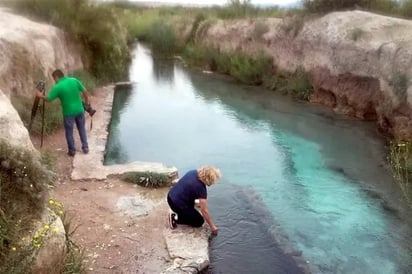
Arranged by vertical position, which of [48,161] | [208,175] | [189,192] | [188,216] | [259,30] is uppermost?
[259,30]

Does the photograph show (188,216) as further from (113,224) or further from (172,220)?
(113,224)

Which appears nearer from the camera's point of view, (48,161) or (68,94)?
(48,161)

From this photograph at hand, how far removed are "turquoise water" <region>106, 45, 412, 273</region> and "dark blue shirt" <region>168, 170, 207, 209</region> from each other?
2.56 ft

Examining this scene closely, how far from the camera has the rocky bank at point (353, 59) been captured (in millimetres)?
13375

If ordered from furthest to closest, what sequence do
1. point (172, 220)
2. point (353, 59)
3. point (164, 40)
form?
point (164, 40)
point (353, 59)
point (172, 220)

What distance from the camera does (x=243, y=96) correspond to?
19.2 metres

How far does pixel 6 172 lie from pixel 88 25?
13.9 m

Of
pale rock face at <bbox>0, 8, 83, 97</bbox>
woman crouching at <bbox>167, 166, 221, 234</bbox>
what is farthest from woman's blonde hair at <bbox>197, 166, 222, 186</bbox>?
pale rock face at <bbox>0, 8, 83, 97</bbox>

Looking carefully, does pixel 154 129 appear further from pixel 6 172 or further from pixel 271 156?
pixel 6 172

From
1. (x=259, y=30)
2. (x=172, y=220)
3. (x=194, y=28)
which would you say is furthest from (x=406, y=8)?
(x=172, y=220)

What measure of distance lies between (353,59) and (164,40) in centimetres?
1756

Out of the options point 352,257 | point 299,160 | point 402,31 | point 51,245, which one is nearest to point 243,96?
point 402,31

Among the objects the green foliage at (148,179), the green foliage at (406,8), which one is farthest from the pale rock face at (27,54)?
the green foliage at (406,8)

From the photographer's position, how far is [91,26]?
18.0 meters
